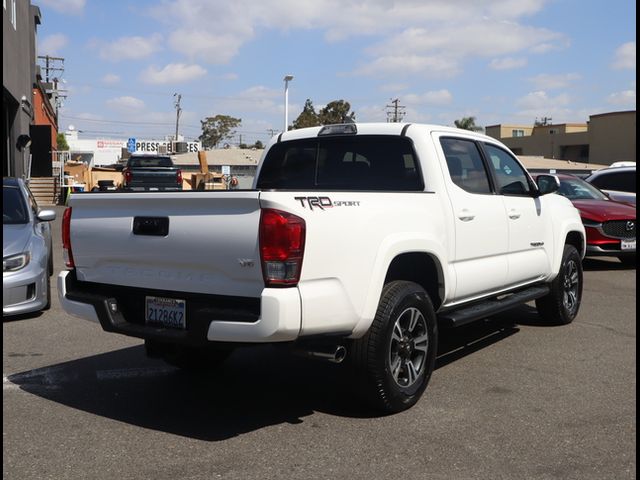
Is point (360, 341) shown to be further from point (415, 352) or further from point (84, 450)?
point (84, 450)

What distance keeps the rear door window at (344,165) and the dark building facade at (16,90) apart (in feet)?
67.4

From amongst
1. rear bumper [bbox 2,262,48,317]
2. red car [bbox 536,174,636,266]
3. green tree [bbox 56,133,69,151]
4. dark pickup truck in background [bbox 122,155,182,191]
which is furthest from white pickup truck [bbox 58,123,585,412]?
green tree [bbox 56,133,69,151]

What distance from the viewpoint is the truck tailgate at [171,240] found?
4102 millimetres

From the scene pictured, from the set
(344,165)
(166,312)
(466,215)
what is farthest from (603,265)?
(166,312)

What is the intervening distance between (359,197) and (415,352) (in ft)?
4.10

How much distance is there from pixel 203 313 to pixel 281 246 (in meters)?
0.65

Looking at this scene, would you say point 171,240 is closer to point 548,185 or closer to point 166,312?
point 166,312

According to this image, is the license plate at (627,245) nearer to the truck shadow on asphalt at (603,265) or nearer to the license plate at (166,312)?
the truck shadow on asphalt at (603,265)

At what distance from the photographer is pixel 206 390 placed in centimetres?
541

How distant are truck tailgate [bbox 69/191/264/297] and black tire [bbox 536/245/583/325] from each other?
14.5 ft

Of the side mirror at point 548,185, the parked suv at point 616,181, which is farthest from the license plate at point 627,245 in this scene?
the side mirror at point 548,185

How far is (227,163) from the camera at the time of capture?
6203 centimetres

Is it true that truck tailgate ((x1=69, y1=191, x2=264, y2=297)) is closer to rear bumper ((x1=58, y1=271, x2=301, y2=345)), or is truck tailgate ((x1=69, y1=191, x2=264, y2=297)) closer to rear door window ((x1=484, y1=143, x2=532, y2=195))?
rear bumper ((x1=58, y1=271, x2=301, y2=345))

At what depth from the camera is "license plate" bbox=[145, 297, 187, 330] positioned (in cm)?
444
